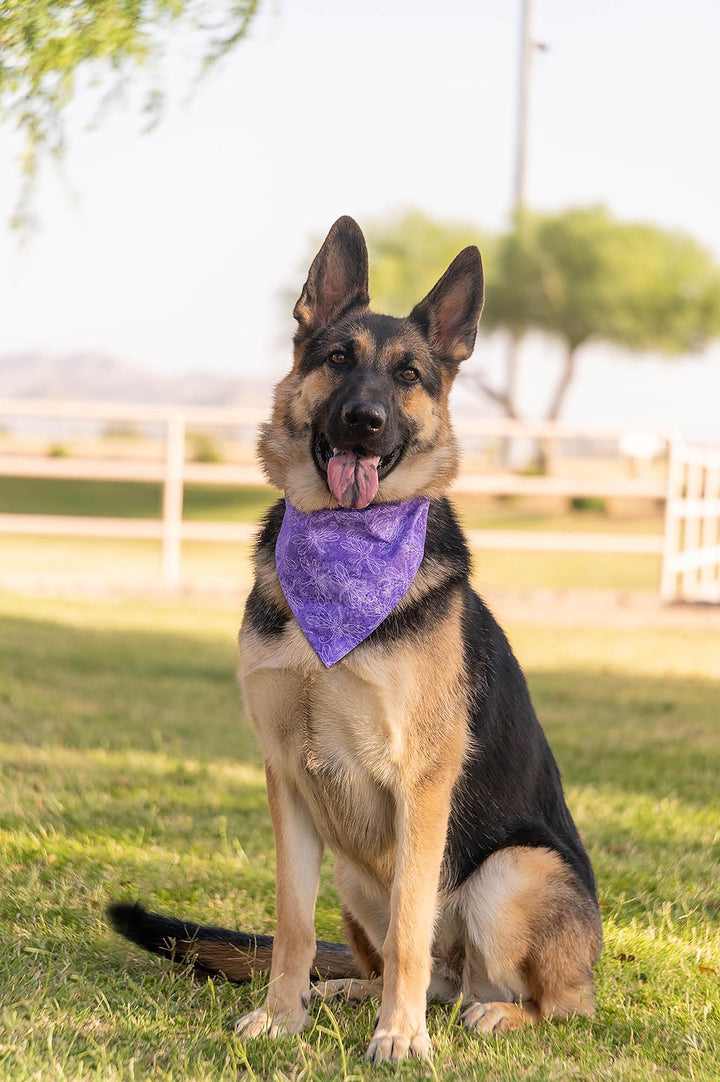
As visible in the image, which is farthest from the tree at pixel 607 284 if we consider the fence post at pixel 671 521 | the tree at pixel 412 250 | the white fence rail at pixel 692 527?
the fence post at pixel 671 521

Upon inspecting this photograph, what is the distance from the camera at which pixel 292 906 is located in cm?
351

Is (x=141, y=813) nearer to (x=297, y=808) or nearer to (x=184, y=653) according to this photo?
(x=297, y=808)

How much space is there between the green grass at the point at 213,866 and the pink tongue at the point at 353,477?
5.13 feet

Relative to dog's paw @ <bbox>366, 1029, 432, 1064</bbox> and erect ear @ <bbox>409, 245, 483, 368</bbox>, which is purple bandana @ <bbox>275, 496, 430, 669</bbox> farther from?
dog's paw @ <bbox>366, 1029, 432, 1064</bbox>

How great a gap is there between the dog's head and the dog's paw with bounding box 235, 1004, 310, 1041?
154 centimetres

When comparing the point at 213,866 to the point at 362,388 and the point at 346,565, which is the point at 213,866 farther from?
the point at 362,388

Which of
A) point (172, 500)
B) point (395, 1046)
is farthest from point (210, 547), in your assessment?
point (395, 1046)

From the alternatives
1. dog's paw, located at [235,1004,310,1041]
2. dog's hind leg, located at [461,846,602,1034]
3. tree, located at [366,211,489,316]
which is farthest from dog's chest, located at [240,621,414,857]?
tree, located at [366,211,489,316]

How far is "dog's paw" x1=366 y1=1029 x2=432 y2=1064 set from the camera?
10.6 feet

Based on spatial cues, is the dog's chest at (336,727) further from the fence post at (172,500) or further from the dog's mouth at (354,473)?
the fence post at (172,500)

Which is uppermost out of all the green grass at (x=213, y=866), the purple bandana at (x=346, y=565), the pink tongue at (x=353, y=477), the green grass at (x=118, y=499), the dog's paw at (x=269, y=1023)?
the pink tongue at (x=353, y=477)

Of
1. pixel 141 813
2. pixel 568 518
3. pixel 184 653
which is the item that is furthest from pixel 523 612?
pixel 568 518

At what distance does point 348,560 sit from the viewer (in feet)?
12.1

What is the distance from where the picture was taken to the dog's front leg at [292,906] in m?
3.49
